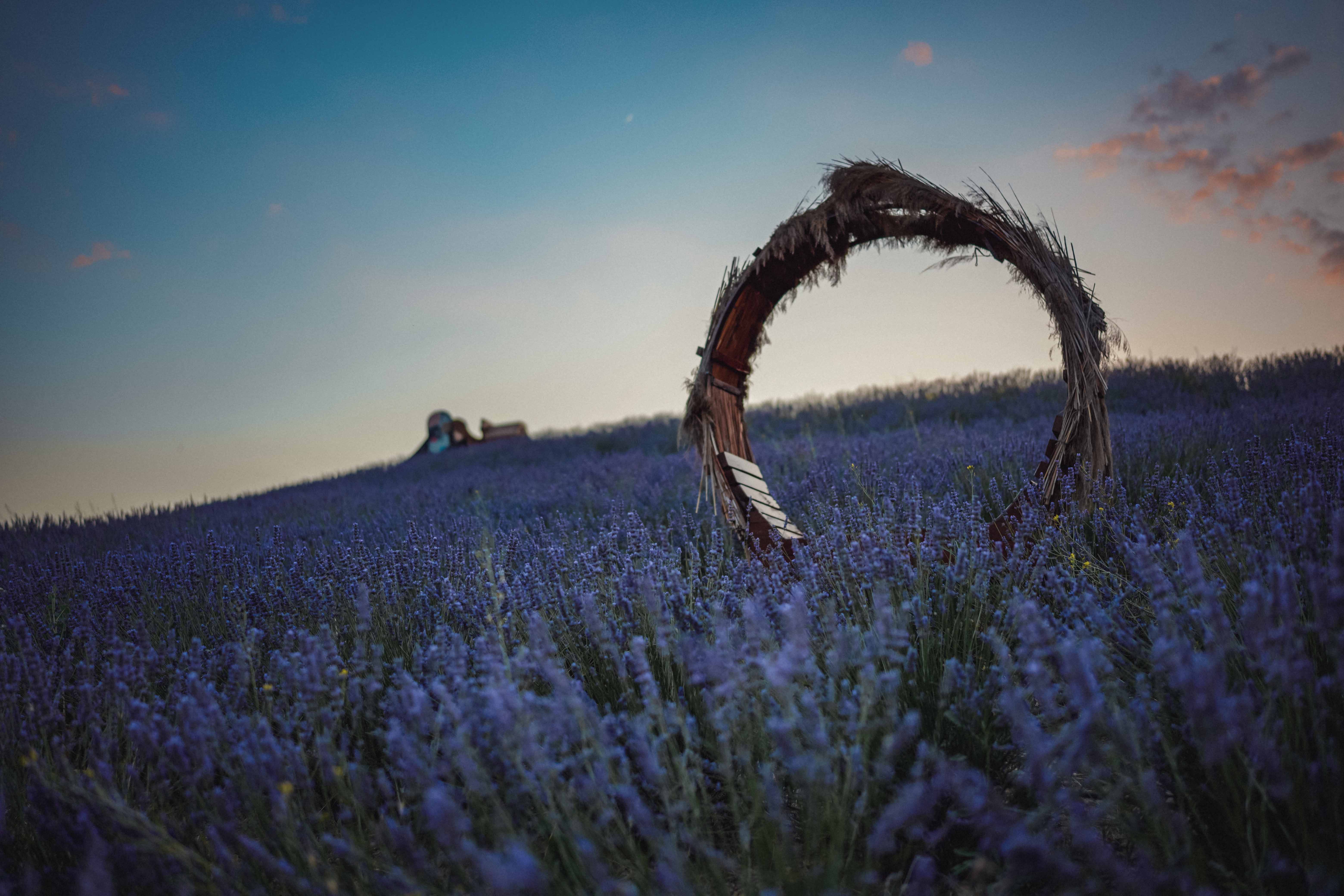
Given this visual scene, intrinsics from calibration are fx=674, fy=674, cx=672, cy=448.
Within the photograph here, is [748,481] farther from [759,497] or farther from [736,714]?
[736,714]

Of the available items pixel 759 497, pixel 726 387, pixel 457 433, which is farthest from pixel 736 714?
pixel 457 433

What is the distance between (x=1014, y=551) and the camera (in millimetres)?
2092

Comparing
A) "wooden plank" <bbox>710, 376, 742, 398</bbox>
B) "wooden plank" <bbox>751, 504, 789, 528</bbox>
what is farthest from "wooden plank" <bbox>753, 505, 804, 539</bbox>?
"wooden plank" <bbox>710, 376, 742, 398</bbox>

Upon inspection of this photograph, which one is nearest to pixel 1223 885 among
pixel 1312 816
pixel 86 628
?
pixel 1312 816

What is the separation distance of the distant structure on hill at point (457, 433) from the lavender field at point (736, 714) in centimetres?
1128

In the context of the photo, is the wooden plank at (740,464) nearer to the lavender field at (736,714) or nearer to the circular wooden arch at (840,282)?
the circular wooden arch at (840,282)

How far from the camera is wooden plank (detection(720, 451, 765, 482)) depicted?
10.1ft

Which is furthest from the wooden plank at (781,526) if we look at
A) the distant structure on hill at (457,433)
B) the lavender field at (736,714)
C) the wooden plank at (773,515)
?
the distant structure on hill at (457,433)

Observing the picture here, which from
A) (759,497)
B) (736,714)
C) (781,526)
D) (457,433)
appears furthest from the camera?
(457,433)

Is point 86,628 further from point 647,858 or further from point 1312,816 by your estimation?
point 1312,816

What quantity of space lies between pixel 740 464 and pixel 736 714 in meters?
1.96

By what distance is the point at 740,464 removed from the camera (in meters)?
3.14

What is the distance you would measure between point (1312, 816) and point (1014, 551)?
1.02 meters

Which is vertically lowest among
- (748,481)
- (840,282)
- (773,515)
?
(773,515)
